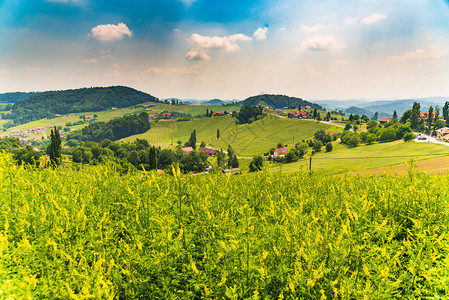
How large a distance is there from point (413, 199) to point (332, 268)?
11.6 ft

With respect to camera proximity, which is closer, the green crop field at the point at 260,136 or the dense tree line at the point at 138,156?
the dense tree line at the point at 138,156

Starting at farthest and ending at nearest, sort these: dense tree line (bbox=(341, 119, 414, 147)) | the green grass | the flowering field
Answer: dense tree line (bbox=(341, 119, 414, 147)) < the green grass < the flowering field

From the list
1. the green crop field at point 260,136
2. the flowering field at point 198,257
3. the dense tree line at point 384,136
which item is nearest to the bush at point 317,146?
the dense tree line at point 384,136

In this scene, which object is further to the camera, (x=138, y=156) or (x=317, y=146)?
(x=317, y=146)

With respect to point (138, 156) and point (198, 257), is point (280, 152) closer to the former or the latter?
point (138, 156)

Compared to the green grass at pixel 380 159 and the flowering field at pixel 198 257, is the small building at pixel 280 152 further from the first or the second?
the flowering field at pixel 198 257

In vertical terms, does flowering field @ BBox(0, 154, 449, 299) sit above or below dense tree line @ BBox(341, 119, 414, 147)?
above

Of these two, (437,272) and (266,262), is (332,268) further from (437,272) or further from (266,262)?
(437,272)

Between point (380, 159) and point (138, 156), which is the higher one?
point (380, 159)

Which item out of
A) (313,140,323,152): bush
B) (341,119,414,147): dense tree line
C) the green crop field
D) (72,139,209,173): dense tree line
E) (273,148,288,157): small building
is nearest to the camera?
(72,139,209,173): dense tree line

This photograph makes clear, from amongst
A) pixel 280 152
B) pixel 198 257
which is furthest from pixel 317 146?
pixel 198 257

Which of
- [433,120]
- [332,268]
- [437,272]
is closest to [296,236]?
[332,268]

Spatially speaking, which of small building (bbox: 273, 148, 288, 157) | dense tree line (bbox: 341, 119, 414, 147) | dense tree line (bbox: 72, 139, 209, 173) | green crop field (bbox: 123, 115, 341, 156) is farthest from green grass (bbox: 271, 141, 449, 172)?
green crop field (bbox: 123, 115, 341, 156)

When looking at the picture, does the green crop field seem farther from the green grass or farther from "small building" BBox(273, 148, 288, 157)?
the green grass
